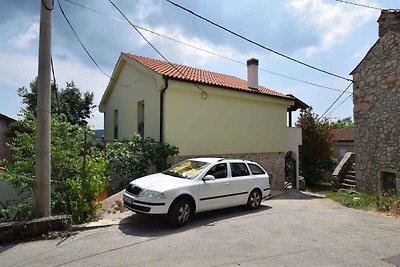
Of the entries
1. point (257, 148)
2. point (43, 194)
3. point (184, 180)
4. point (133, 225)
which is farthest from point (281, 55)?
Answer: point (43, 194)

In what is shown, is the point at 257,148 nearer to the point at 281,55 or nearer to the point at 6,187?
the point at 281,55

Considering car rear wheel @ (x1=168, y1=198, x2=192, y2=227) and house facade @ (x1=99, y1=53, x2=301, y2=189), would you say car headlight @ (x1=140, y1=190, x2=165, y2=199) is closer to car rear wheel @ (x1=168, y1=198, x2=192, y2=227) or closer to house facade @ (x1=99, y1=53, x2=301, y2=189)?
car rear wheel @ (x1=168, y1=198, x2=192, y2=227)

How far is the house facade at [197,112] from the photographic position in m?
11.2

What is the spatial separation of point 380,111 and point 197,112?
7.84 metres

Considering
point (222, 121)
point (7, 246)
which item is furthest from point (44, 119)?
point (222, 121)

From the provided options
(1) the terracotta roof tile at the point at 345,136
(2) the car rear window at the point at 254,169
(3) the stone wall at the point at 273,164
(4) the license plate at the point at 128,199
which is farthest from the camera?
(1) the terracotta roof tile at the point at 345,136

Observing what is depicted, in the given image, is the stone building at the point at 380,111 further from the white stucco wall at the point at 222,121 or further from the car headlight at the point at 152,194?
the car headlight at the point at 152,194

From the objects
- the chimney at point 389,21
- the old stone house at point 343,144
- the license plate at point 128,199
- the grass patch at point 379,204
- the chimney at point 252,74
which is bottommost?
the grass patch at point 379,204

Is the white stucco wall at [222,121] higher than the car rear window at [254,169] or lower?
higher

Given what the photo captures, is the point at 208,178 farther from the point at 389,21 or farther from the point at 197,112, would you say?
the point at 389,21

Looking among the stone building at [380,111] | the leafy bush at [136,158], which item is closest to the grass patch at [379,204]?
the stone building at [380,111]

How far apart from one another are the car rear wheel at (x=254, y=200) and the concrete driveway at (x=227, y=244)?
0.89m

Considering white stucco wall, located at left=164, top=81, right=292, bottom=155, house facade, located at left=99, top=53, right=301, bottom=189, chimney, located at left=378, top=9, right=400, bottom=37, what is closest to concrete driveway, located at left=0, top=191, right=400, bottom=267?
white stucco wall, located at left=164, top=81, right=292, bottom=155

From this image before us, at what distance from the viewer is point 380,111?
12297 millimetres
